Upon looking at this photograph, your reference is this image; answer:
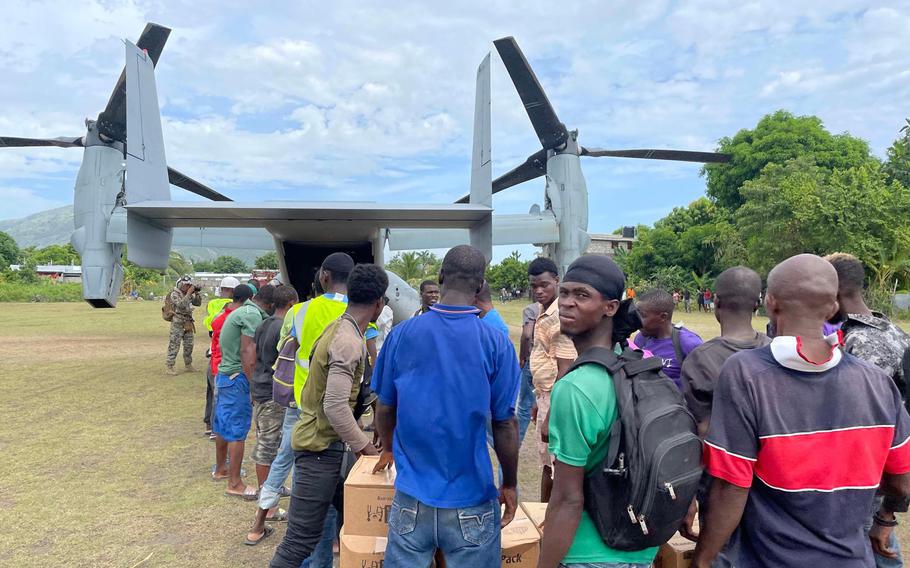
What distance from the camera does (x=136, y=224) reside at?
24.5 feet

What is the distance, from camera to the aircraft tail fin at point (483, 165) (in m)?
7.80

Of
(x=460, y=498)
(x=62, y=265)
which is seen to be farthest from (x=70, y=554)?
(x=62, y=265)

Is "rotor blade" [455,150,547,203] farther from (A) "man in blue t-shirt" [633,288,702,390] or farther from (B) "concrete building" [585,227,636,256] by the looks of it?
(B) "concrete building" [585,227,636,256]

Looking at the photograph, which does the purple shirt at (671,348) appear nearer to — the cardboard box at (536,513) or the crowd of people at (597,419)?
the crowd of people at (597,419)

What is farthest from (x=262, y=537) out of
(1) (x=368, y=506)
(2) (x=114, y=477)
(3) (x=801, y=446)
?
(3) (x=801, y=446)

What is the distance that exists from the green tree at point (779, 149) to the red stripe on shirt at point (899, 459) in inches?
1472

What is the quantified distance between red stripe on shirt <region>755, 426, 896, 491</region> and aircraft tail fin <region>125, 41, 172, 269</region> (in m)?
7.83

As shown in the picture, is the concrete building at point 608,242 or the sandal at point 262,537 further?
the concrete building at point 608,242

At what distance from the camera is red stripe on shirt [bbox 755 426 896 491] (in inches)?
62.2

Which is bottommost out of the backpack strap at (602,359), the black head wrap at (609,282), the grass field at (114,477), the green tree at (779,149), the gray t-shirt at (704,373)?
the grass field at (114,477)

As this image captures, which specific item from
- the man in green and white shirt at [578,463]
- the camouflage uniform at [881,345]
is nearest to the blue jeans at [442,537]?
the man in green and white shirt at [578,463]

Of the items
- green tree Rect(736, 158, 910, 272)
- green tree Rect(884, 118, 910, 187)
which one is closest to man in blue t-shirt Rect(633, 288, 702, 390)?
green tree Rect(736, 158, 910, 272)

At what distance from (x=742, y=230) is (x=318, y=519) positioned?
31.6m

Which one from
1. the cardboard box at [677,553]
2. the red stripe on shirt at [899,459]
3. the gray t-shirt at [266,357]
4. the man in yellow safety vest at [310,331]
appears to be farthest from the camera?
the gray t-shirt at [266,357]
